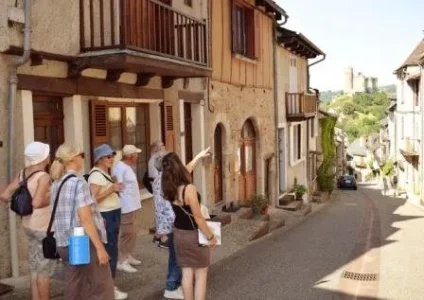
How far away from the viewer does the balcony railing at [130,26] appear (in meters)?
7.16

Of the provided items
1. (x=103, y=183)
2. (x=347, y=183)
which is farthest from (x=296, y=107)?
(x=347, y=183)

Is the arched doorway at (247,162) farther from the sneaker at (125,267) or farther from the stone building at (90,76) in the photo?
the sneaker at (125,267)

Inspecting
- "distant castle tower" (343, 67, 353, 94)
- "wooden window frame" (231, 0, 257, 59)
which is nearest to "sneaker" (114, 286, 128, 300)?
"wooden window frame" (231, 0, 257, 59)

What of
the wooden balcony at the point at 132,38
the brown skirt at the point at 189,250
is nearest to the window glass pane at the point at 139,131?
the wooden balcony at the point at 132,38

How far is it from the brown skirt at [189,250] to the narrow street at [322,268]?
1.50 metres

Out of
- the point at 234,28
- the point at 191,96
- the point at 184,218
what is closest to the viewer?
the point at 184,218

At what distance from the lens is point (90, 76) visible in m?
7.65

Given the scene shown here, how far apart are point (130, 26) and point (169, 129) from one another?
117 inches

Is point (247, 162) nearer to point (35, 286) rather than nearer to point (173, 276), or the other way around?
point (173, 276)

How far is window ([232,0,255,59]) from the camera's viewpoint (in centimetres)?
1444

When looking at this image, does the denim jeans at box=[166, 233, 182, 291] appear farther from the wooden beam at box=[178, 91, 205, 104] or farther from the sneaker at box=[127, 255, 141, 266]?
the wooden beam at box=[178, 91, 205, 104]

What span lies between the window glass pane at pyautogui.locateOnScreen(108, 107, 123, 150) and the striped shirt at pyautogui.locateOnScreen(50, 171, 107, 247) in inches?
167

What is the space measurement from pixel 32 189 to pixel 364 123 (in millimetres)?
101877

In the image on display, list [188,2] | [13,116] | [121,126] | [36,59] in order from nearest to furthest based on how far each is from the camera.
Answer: [13,116], [36,59], [121,126], [188,2]
